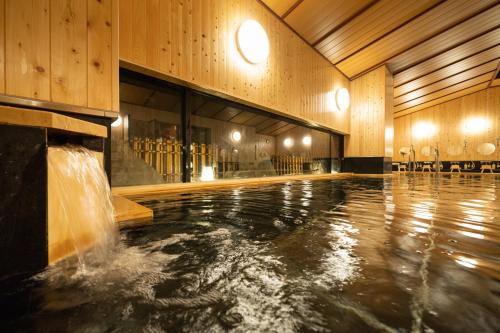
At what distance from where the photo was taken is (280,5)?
512 cm

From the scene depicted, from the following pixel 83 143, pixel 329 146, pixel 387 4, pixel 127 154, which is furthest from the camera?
pixel 329 146

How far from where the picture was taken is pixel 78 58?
1.86 m

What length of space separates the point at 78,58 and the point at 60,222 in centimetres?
154

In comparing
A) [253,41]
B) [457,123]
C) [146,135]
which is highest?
[253,41]

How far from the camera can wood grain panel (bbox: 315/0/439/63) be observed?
17.4ft

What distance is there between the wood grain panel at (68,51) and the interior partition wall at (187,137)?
1.21 metres

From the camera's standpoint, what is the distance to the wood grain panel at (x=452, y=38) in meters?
6.01

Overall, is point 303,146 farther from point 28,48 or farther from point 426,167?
point 426,167

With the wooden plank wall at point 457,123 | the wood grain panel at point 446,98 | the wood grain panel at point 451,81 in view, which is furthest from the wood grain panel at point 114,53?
the wooden plank wall at point 457,123

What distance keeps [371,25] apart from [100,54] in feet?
20.9

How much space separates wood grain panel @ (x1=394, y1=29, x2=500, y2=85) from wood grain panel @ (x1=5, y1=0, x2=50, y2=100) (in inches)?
390

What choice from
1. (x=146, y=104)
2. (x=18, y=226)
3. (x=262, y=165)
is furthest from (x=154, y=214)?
(x=262, y=165)

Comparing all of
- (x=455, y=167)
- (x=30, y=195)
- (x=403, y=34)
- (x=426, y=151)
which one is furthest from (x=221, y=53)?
(x=455, y=167)

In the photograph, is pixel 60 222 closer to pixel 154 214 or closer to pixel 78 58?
pixel 154 214
